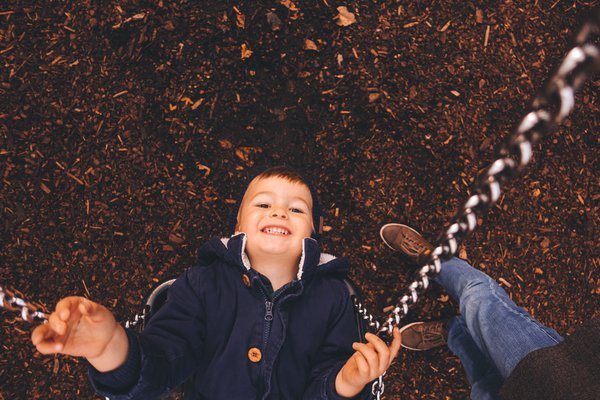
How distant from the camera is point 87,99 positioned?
212 centimetres

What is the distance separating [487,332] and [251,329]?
840mm

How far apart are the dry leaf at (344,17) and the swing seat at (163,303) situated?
4.23 ft

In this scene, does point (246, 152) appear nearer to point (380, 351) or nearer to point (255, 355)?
point (255, 355)

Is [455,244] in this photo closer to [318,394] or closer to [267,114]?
[318,394]

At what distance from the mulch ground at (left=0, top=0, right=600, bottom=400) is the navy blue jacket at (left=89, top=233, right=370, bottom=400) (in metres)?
0.49

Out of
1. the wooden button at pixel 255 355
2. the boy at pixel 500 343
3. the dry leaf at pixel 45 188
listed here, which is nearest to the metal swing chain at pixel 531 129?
the boy at pixel 500 343

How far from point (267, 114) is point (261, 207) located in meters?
0.67

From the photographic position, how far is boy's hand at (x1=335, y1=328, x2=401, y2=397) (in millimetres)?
1205

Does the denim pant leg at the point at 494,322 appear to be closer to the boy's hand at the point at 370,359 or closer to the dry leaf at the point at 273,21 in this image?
the boy's hand at the point at 370,359

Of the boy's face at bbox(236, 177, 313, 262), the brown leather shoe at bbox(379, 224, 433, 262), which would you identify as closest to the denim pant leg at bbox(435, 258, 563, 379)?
the brown leather shoe at bbox(379, 224, 433, 262)

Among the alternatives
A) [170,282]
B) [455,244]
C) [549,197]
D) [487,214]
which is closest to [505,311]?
[487,214]

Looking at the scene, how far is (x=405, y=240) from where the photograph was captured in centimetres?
212

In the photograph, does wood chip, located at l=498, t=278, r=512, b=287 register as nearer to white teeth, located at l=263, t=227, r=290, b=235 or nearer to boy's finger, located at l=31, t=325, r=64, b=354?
white teeth, located at l=263, t=227, r=290, b=235

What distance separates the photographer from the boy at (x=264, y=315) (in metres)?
1.54
